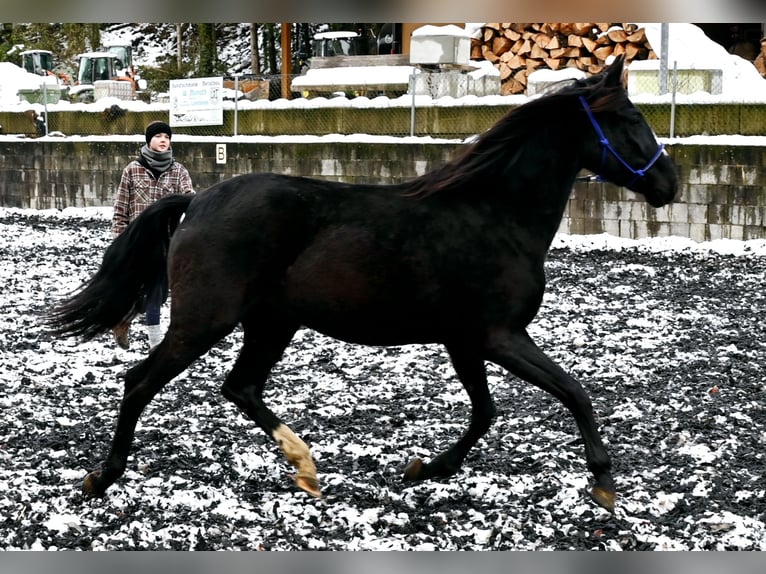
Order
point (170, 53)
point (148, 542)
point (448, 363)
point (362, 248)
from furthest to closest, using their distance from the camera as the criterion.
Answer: point (170, 53) → point (448, 363) → point (362, 248) → point (148, 542)

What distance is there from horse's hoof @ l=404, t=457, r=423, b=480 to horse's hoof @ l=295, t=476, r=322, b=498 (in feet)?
1.54

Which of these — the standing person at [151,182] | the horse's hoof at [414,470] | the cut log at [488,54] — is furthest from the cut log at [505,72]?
the horse's hoof at [414,470]

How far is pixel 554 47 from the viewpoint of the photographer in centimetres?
2069

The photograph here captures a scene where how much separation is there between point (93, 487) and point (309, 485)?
3.05ft

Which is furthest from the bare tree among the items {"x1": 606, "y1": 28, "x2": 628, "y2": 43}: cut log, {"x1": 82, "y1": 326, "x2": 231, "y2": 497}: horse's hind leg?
{"x1": 82, "y1": 326, "x2": 231, "y2": 497}: horse's hind leg

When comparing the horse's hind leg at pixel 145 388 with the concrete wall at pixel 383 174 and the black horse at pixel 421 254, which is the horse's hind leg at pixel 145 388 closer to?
the black horse at pixel 421 254

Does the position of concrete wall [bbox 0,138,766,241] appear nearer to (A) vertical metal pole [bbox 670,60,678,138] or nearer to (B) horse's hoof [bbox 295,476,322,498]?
(A) vertical metal pole [bbox 670,60,678,138]

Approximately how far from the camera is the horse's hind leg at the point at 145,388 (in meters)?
4.47

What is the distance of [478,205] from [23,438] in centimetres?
272

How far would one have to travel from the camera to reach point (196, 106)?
66.3 feet

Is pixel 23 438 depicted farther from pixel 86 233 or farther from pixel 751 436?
pixel 86 233

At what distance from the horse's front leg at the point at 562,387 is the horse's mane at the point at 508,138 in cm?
74

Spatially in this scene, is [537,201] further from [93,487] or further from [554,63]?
[554,63]

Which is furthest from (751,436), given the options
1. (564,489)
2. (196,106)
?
(196,106)
